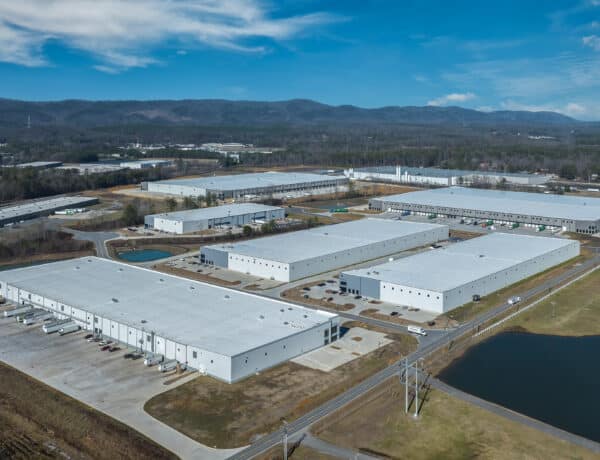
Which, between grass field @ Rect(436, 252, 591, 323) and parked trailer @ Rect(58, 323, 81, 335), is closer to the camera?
parked trailer @ Rect(58, 323, 81, 335)

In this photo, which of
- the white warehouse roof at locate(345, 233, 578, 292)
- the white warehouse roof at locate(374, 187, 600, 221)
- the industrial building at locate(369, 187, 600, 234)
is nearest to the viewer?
the white warehouse roof at locate(345, 233, 578, 292)

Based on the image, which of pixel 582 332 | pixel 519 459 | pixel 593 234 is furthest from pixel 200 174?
pixel 519 459

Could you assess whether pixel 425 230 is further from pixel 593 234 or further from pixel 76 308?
pixel 76 308

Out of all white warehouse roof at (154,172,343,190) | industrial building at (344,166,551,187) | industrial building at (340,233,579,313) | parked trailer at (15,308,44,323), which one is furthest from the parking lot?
industrial building at (344,166,551,187)

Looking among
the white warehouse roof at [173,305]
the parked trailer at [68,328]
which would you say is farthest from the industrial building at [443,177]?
the parked trailer at [68,328]

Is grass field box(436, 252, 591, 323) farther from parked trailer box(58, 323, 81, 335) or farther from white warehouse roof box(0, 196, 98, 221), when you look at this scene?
white warehouse roof box(0, 196, 98, 221)

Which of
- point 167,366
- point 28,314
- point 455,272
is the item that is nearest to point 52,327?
point 28,314

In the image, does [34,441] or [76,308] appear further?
[76,308]
